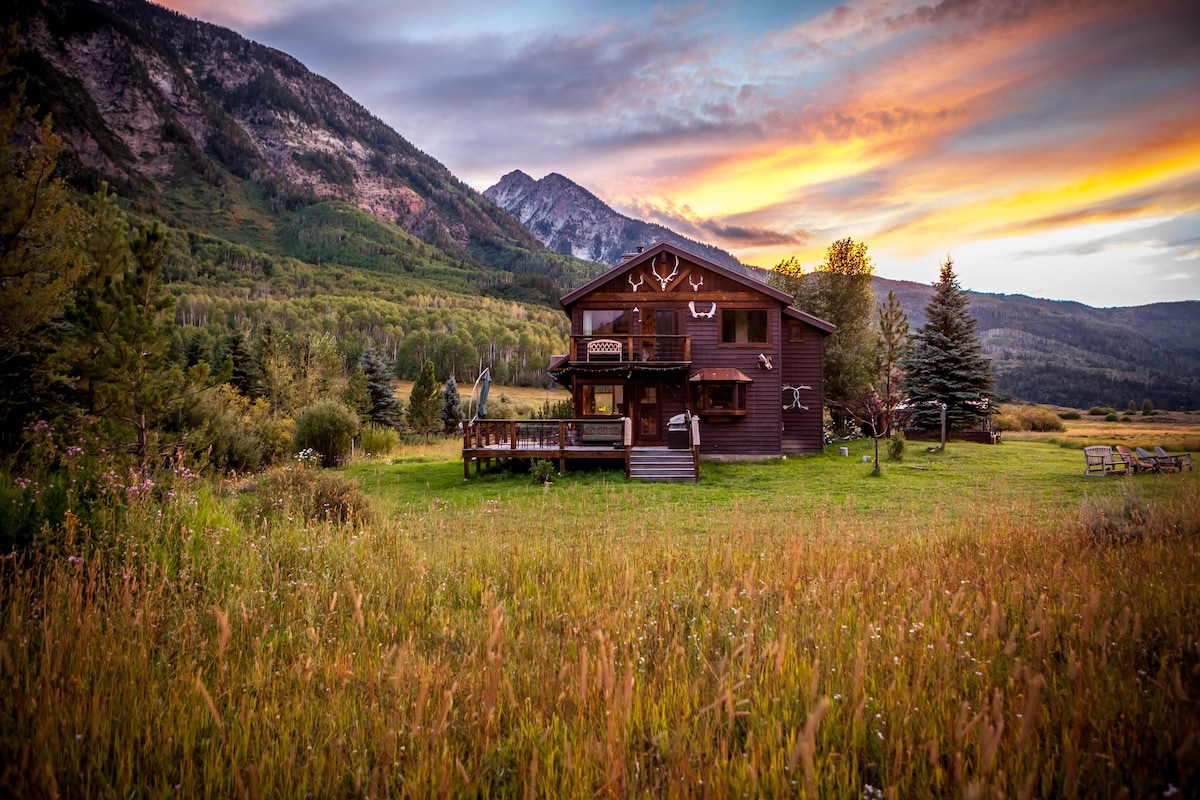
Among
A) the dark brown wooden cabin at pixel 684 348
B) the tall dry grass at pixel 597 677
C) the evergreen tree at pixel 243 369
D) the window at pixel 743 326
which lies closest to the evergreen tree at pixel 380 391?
the evergreen tree at pixel 243 369

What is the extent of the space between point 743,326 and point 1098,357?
163 m

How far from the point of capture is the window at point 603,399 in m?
24.7

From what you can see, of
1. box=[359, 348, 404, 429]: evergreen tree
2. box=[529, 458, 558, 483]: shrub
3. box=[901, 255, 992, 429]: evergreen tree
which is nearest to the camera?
box=[529, 458, 558, 483]: shrub

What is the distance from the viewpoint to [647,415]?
24.6 metres

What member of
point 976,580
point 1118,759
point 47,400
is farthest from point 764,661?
point 47,400

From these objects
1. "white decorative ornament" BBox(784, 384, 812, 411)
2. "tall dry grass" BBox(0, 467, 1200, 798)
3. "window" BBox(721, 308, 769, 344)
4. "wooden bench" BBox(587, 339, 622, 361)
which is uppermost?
"window" BBox(721, 308, 769, 344)

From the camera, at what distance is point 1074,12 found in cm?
744

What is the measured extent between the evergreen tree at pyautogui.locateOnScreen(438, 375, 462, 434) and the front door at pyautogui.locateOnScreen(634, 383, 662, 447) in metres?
27.3

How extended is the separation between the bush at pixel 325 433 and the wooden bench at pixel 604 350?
11115mm

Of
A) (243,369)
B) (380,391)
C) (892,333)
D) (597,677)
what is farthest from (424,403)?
(597,677)

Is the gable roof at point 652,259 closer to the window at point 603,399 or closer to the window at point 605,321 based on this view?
the window at point 605,321

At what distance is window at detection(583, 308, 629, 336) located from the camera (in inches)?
964

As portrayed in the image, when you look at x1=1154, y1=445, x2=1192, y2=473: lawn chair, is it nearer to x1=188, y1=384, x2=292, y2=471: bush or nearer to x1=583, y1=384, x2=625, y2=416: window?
x1=583, y1=384, x2=625, y2=416: window

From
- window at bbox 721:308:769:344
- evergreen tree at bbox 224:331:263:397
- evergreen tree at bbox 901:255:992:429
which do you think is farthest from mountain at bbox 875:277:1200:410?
evergreen tree at bbox 224:331:263:397
